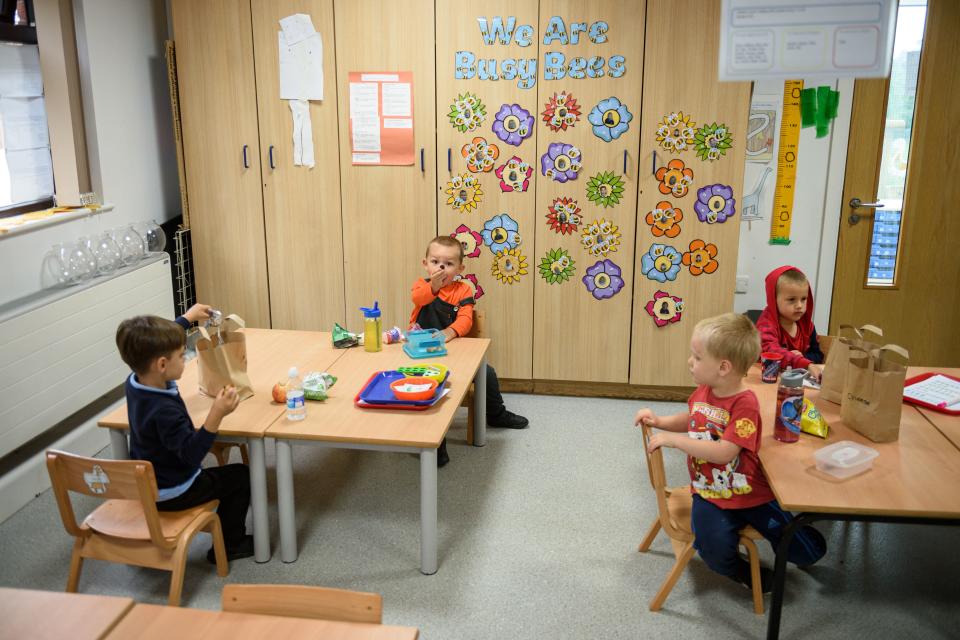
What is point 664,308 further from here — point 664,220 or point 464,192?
point 464,192

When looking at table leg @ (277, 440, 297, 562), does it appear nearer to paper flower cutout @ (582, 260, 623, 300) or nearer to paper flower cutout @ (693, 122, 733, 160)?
paper flower cutout @ (582, 260, 623, 300)

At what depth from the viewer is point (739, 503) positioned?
8.53 ft

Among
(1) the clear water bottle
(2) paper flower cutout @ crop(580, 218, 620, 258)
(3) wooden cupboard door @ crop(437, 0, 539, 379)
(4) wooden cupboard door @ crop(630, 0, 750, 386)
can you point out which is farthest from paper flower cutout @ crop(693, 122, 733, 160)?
(1) the clear water bottle

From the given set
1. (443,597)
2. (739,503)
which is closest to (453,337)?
(443,597)

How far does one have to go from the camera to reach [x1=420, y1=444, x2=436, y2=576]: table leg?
9.21ft

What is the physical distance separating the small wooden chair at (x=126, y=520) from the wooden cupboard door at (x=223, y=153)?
208 centimetres

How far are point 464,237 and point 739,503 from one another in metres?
2.30

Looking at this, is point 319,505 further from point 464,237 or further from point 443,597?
point 464,237

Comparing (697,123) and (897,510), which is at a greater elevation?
(697,123)

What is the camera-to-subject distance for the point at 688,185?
4242 millimetres

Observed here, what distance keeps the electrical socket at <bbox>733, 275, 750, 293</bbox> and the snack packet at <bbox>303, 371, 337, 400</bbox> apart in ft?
8.71

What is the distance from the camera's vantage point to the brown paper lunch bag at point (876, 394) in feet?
8.51

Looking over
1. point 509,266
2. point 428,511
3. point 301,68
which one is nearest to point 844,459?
point 428,511

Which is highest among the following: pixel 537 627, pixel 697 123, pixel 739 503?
pixel 697 123
